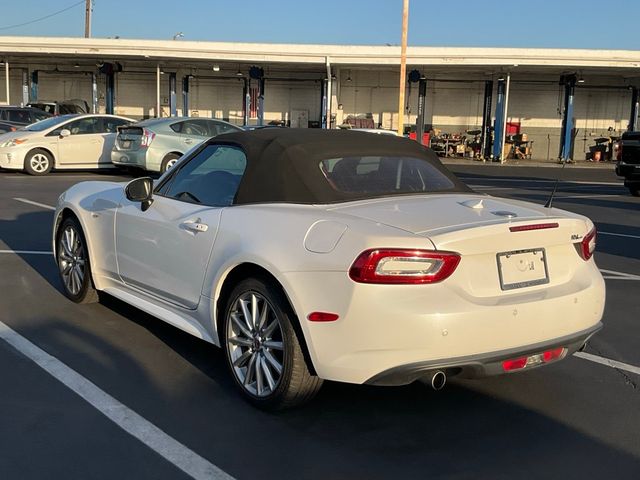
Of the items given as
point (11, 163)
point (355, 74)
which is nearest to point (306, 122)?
point (355, 74)

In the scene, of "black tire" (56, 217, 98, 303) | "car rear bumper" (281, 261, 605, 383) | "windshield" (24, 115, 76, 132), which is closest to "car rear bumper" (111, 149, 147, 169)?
"windshield" (24, 115, 76, 132)

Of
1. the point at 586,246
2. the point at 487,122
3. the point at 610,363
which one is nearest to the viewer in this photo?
the point at 586,246

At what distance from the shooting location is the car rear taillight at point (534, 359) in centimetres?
347

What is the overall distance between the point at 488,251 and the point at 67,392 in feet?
8.17

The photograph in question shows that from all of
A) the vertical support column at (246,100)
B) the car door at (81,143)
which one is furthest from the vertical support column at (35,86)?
the car door at (81,143)

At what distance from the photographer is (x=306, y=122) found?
3634 cm

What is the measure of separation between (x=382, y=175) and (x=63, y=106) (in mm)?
30676

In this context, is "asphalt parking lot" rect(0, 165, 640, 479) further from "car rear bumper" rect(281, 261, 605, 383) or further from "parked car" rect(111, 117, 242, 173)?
"parked car" rect(111, 117, 242, 173)

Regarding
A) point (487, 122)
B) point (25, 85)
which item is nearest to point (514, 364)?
point (487, 122)

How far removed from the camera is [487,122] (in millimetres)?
34375

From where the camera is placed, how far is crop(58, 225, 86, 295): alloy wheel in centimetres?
571

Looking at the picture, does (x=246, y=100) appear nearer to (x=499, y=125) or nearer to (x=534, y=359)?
(x=499, y=125)

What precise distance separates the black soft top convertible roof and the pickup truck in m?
13.0

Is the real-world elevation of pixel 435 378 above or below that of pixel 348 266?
below
